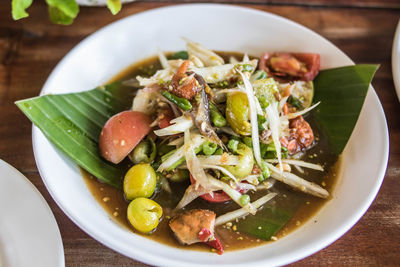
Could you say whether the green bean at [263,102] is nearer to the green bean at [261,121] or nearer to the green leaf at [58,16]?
the green bean at [261,121]

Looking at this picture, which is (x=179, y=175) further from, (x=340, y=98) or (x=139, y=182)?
(x=340, y=98)

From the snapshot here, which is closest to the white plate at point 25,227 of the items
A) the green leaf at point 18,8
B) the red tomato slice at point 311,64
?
the green leaf at point 18,8

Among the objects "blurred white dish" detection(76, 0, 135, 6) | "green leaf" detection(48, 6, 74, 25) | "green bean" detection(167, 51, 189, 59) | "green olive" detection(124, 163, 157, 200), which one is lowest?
"green olive" detection(124, 163, 157, 200)

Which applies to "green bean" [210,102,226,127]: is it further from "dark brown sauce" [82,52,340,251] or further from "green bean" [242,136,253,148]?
"dark brown sauce" [82,52,340,251]

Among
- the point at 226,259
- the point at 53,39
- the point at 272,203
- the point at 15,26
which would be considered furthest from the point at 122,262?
the point at 15,26

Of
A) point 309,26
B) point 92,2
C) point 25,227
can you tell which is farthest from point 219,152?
point 92,2

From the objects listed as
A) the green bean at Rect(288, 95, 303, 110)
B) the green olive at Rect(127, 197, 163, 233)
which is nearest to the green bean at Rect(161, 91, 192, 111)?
the green olive at Rect(127, 197, 163, 233)
